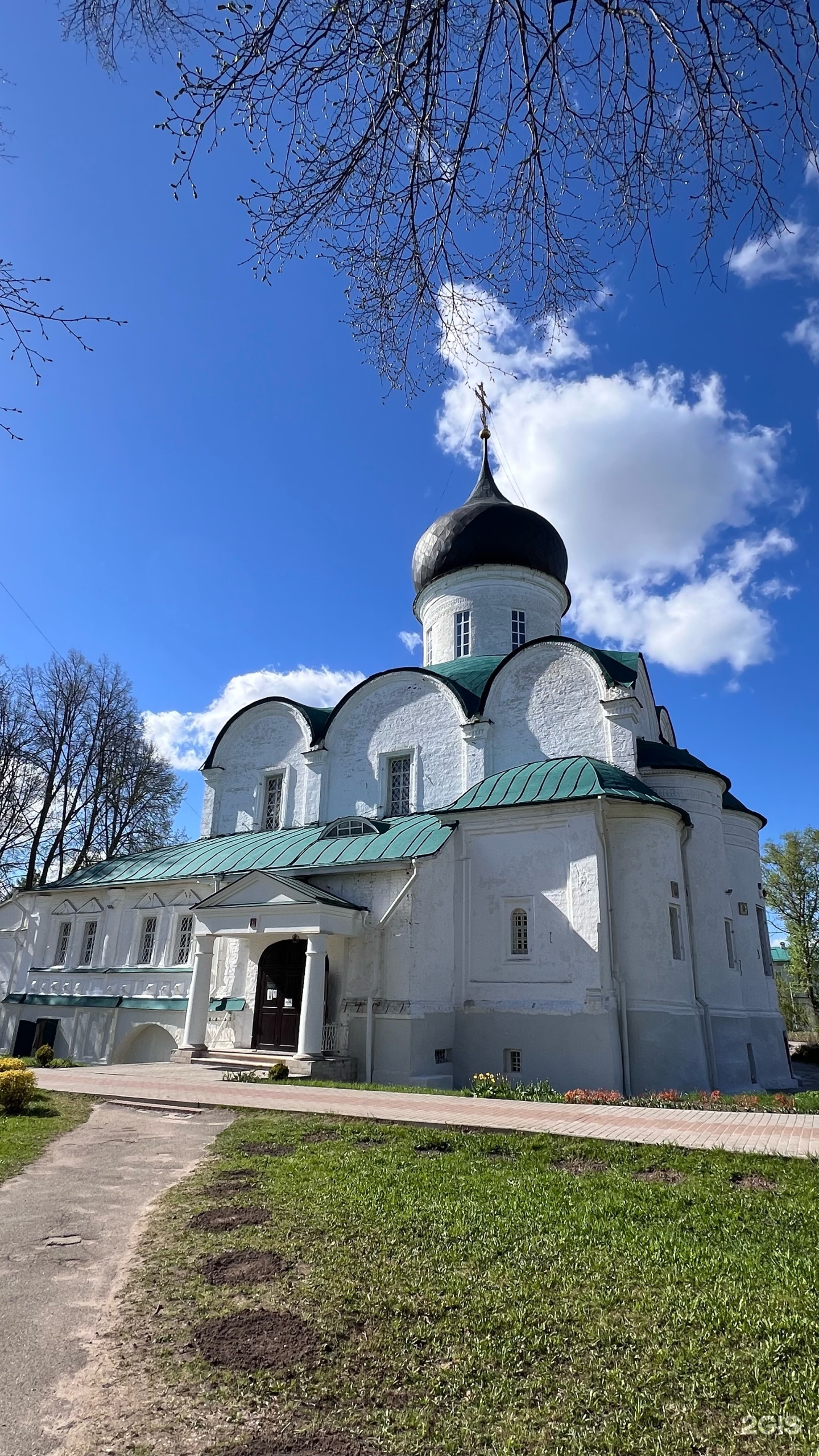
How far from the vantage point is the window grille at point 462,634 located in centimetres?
2266

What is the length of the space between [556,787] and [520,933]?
2798 mm

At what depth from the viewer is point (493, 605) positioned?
22.6 meters

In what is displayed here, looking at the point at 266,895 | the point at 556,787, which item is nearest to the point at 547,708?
the point at 556,787

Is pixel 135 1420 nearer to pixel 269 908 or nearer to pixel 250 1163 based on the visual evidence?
pixel 250 1163

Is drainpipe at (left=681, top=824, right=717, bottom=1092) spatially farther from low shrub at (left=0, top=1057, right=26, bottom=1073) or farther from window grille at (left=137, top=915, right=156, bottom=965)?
window grille at (left=137, top=915, right=156, bottom=965)

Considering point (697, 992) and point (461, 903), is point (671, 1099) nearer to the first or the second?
point (697, 992)

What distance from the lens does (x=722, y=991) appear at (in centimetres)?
1609

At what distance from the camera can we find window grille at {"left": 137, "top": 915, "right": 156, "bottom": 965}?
784 inches

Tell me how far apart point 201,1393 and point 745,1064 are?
1490 centimetres

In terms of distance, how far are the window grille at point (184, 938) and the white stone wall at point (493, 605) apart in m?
9.34

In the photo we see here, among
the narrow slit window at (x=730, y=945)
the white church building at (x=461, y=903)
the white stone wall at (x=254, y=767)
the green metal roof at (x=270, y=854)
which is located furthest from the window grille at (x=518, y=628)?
the narrow slit window at (x=730, y=945)

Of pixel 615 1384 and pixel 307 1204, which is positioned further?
pixel 307 1204

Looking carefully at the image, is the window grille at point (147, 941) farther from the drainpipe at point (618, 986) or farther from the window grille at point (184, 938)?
the drainpipe at point (618, 986)

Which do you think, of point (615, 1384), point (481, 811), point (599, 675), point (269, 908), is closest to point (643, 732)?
point (599, 675)
